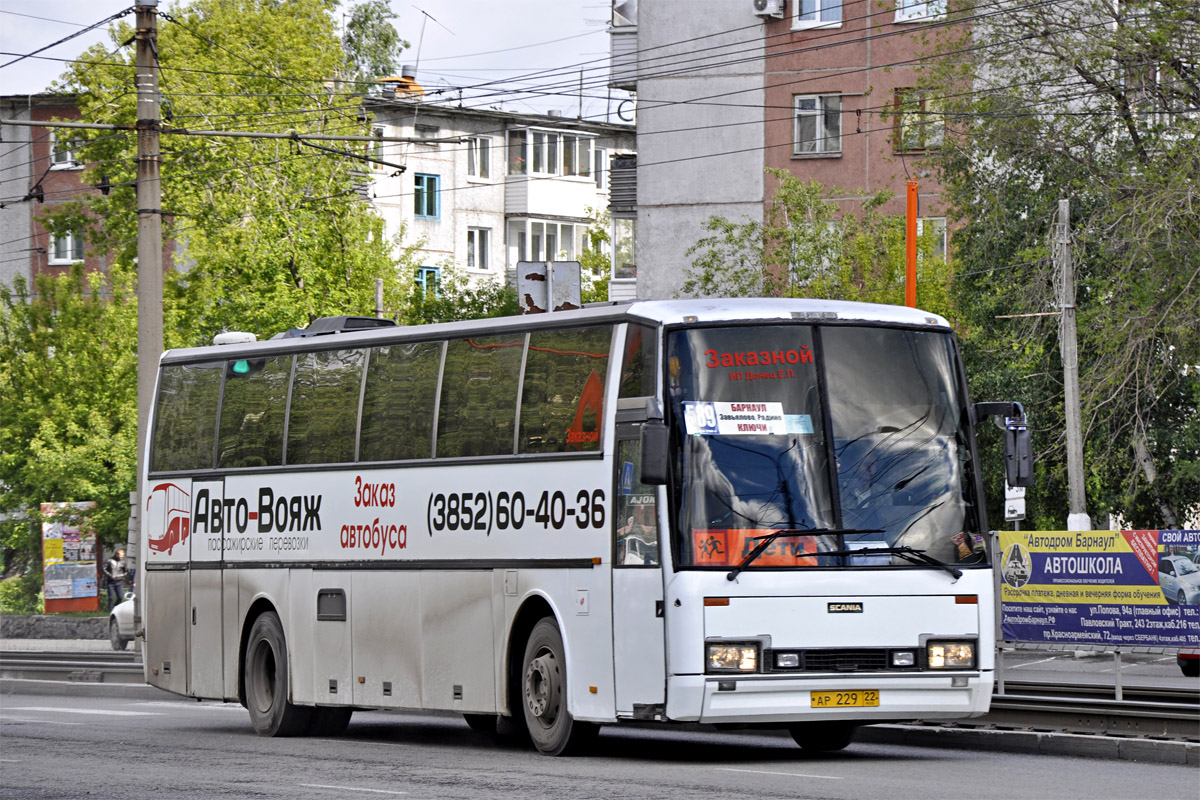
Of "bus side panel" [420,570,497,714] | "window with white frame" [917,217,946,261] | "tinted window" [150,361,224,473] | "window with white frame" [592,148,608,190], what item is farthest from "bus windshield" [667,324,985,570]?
"window with white frame" [592,148,608,190]

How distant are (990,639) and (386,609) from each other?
526 cm

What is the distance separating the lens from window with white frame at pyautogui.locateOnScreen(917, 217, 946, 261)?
48.0m

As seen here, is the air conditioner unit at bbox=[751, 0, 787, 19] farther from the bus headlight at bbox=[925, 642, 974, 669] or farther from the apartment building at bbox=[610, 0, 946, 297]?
the bus headlight at bbox=[925, 642, 974, 669]

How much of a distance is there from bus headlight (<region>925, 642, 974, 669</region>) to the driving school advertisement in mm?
8202

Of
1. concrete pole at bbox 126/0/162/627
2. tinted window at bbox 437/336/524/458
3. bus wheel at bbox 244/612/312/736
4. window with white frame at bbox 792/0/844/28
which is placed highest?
window with white frame at bbox 792/0/844/28

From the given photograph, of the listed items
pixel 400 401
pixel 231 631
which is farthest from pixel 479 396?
pixel 231 631

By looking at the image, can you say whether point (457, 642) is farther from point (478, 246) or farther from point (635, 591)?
point (478, 246)

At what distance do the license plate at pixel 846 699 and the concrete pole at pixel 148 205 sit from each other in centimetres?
1423

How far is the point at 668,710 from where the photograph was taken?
44.9ft

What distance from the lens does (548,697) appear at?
49.2 feet

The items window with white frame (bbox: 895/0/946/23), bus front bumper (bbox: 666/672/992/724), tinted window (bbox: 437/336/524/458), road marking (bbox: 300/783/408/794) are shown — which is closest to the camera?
road marking (bbox: 300/783/408/794)

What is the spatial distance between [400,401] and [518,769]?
13.1ft

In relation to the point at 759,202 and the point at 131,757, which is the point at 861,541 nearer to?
the point at 131,757

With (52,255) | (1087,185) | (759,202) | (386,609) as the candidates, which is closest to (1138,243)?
(1087,185)
